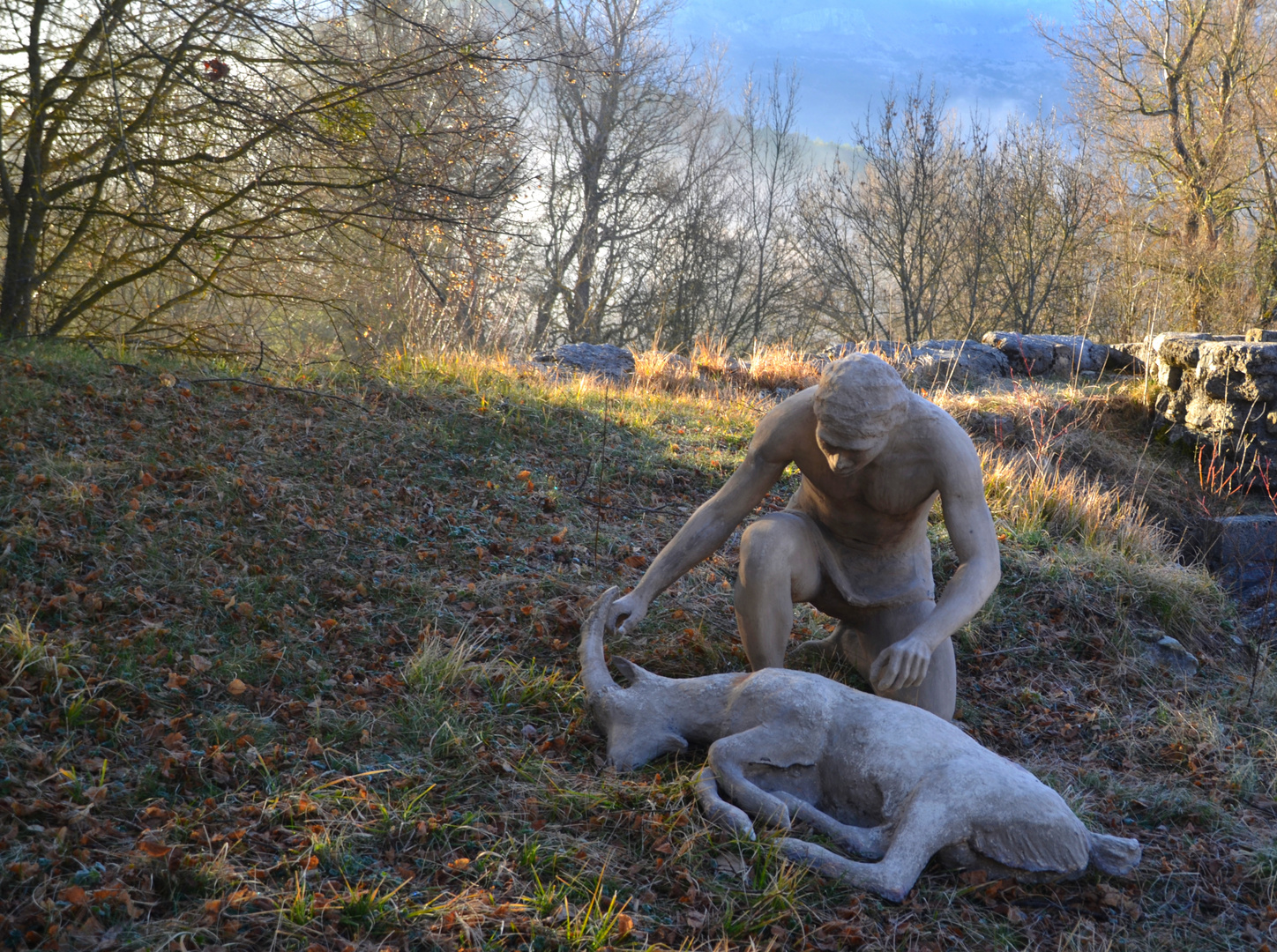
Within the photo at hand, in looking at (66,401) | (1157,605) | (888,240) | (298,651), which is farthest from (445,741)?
(888,240)

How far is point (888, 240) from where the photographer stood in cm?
1786

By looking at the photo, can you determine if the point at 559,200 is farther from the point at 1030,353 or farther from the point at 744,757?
the point at 744,757

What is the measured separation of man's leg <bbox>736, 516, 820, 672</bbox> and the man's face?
15.7 inches

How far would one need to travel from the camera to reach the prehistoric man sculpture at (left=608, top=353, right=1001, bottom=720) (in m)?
2.81

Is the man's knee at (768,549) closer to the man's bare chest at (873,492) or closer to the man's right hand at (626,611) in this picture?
the man's bare chest at (873,492)

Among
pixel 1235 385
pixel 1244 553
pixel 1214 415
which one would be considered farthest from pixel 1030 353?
pixel 1244 553

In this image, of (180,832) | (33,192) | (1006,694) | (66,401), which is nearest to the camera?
(180,832)

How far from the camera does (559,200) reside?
17.8m

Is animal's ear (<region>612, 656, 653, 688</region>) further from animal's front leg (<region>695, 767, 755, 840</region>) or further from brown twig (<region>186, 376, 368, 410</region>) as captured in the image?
brown twig (<region>186, 376, 368, 410</region>)

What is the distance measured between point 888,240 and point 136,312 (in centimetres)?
1428

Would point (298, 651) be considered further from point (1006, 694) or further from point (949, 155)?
point (949, 155)

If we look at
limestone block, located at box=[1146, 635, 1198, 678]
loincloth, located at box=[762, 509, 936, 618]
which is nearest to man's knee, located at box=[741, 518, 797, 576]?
loincloth, located at box=[762, 509, 936, 618]

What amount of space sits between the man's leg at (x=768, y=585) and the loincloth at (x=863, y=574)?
0.43ft

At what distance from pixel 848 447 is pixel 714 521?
62 centimetres
